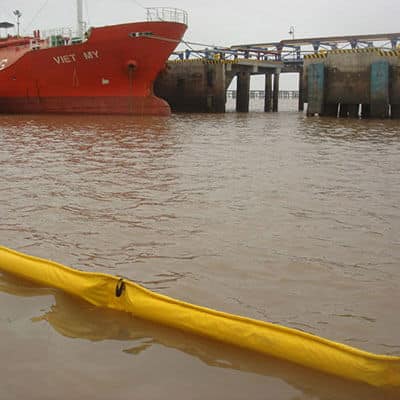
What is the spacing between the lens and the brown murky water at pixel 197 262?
2.45 meters

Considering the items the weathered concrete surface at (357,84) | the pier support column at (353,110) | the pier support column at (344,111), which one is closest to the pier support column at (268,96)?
the weathered concrete surface at (357,84)

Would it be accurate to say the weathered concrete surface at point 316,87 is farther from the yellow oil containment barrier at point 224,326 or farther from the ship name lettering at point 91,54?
the yellow oil containment barrier at point 224,326

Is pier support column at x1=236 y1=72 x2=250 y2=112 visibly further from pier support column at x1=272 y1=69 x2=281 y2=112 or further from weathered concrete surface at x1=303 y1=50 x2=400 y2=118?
weathered concrete surface at x1=303 y1=50 x2=400 y2=118

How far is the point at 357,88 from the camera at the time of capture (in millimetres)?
24578

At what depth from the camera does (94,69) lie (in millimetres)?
22531

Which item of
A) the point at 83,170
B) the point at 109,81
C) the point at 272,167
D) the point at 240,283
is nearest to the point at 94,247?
the point at 240,283

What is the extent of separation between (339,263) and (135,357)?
1997 millimetres

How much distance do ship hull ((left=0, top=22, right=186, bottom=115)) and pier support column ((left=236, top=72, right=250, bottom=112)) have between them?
12.1m

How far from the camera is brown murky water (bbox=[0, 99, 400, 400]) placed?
2447 millimetres

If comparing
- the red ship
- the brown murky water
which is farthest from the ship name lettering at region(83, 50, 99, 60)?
the brown murky water

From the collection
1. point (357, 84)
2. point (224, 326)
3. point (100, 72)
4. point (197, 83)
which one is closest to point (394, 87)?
point (357, 84)

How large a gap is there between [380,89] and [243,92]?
1314cm

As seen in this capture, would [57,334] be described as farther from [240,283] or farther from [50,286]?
[240,283]

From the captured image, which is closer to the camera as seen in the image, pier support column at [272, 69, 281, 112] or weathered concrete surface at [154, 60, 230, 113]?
weathered concrete surface at [154, 60, 230, 113]
